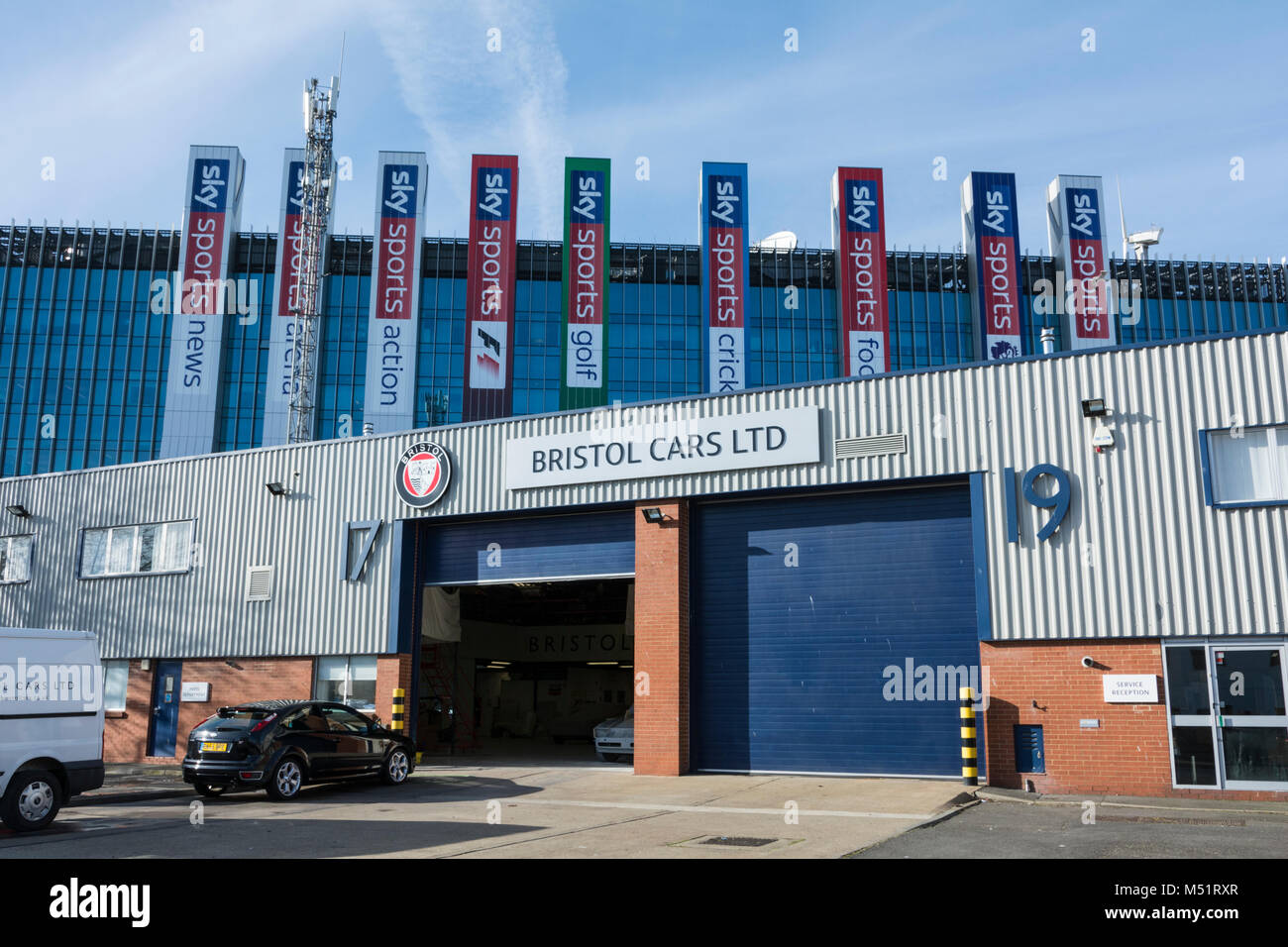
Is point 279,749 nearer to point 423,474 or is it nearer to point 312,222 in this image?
point 423,474

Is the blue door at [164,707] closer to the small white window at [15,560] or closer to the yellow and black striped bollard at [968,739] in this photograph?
the small white window at [15,560]

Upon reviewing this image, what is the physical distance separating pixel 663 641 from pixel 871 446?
16.6 ft

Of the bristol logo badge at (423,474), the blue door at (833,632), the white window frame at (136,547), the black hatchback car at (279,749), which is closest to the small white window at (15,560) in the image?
the white window frame at (136,547)

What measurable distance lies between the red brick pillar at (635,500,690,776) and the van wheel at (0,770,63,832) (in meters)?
9.31

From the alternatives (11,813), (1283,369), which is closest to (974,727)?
(1283,369)

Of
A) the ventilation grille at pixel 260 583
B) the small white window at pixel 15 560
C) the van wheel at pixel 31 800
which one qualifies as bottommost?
the van wheel at pixel 31 800

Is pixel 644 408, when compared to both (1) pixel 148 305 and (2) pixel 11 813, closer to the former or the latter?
(2) pixel 11 813

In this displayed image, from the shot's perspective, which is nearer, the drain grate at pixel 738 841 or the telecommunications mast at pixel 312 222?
the drain grate at pixel 738 841

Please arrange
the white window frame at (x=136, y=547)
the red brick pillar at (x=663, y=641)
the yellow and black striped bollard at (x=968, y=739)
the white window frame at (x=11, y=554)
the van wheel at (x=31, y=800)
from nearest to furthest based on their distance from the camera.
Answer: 1. the van wheel at (x=31, y=800)
2. the yellow and black striped bollard at (x=968, y=739)
3. the red brick pillar at (x=663, y=641)
4. the white window frame at (x=136, y=547)
5. the white window frame at (x=11, y=554)

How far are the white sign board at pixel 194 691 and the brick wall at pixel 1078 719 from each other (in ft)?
54.3

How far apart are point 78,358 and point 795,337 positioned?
149 feet

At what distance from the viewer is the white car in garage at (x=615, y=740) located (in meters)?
22.2

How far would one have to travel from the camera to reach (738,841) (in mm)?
10789
